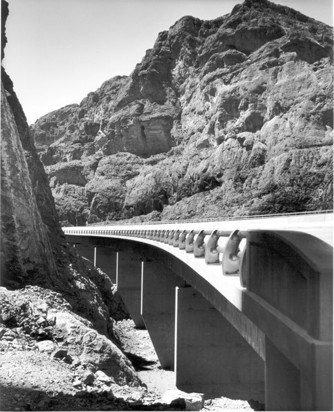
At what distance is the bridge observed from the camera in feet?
15.8

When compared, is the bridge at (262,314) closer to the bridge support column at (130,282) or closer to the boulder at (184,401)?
the boulder at (184,401)

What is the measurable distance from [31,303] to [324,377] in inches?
368

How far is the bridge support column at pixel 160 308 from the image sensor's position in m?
28.8

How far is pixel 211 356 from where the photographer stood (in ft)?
50.9

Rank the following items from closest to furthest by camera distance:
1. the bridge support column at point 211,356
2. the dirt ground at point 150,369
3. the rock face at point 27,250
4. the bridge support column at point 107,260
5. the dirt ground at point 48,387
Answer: the dirt ground at point 48,387 < the dirt ground at point 150,369 < the bridge support column at point 211,356 < the rock face at point 27,250 < the bridge support column at point 107,260

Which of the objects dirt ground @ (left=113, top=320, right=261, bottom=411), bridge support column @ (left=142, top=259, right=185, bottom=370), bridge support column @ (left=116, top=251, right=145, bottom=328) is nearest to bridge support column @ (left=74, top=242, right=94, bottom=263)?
bridge support column @ (left=116, top=251, right=145, bottom=328)

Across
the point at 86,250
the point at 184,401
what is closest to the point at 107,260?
the point at 86,250

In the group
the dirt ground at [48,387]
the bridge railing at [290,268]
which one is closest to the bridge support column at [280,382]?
the bridge railing at [290,268]

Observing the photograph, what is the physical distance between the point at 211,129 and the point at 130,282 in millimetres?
81840

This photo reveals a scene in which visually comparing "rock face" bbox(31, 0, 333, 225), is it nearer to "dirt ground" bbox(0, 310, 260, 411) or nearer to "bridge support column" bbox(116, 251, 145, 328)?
"bridge support column" bbox(116, 251, 145, 328)

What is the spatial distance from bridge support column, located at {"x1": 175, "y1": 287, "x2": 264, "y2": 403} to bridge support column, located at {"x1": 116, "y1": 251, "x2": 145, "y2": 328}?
21386mm

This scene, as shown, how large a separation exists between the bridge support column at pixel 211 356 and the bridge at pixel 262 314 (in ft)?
0.09

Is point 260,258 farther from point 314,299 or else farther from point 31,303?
point 31,303

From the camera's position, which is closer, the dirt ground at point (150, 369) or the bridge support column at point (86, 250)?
the dirt ground at point (150, 369)
